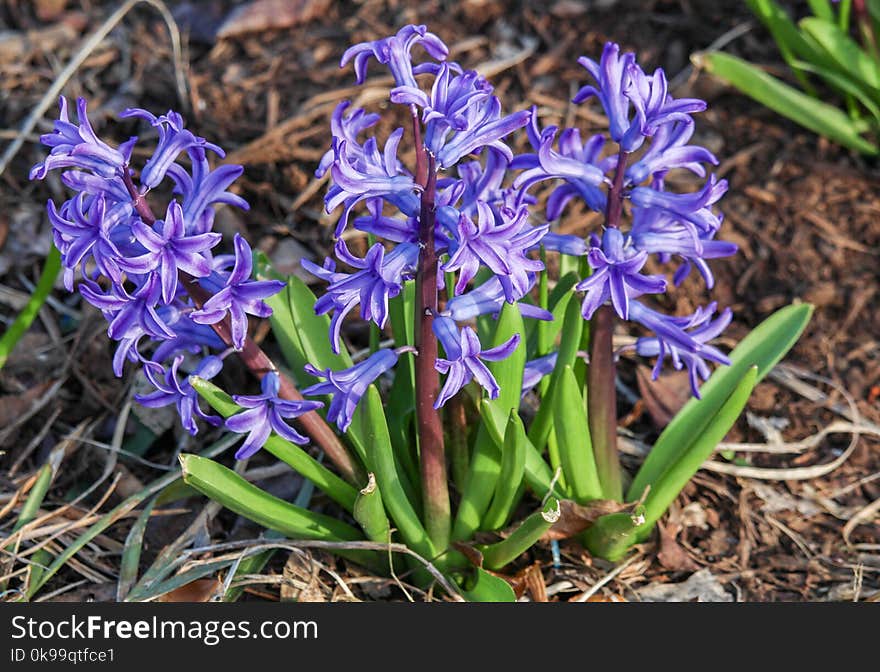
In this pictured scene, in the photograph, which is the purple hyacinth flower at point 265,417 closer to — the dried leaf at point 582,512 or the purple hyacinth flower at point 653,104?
the dried leaf at point 582,512

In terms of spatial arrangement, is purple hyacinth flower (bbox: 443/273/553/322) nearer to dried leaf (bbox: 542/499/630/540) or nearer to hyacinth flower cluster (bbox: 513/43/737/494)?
hyacinth flower cluster (bbox: 513/43/737/494)

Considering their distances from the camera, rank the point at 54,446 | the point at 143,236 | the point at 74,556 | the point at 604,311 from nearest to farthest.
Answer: the point at 143,236 < the point at 604,311 < the point at 74,556 < the point at 54,446

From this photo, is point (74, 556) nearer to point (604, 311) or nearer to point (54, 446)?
point (54, 446)

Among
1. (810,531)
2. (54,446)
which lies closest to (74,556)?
(54,446)

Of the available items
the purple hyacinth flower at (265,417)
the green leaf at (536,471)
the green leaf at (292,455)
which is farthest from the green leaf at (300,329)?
the green leaf at (536,471)

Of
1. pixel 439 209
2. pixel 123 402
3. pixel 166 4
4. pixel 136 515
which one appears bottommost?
pixel 136 515

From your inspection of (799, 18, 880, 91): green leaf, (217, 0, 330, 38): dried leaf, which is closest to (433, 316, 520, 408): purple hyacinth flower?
(799, 18, 880, 91): green leaf

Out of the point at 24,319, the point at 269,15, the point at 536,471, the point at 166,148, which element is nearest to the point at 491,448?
the point at 536,471
